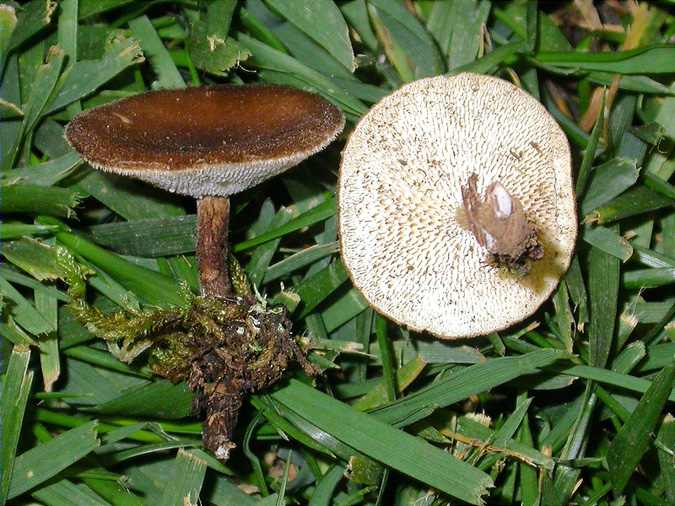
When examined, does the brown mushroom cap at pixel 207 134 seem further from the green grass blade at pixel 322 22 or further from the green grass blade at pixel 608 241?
the green grass blade at pixel 608 241

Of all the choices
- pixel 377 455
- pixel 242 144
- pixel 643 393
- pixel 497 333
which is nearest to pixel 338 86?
pixel 242 144

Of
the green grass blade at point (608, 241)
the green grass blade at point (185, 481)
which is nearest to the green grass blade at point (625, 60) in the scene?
the green grass blade at point (608, 241)

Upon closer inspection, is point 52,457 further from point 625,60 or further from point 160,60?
point 625,60

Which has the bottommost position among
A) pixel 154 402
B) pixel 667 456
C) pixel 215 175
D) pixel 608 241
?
pixel 667 456

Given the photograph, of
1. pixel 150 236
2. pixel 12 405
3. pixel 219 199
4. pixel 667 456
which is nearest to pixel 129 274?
pixel 150 236

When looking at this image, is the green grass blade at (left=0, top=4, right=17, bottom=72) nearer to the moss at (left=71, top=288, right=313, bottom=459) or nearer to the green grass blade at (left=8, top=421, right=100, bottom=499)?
the moss at (left=71, top=288, right=313, bottom=459)

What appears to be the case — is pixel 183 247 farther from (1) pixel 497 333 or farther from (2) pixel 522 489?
(2) pixel 522 489

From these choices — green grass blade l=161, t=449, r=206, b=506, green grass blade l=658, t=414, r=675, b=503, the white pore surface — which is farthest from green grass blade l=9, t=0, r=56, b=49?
green grass blade l=658, t=414, r=675, b=503
